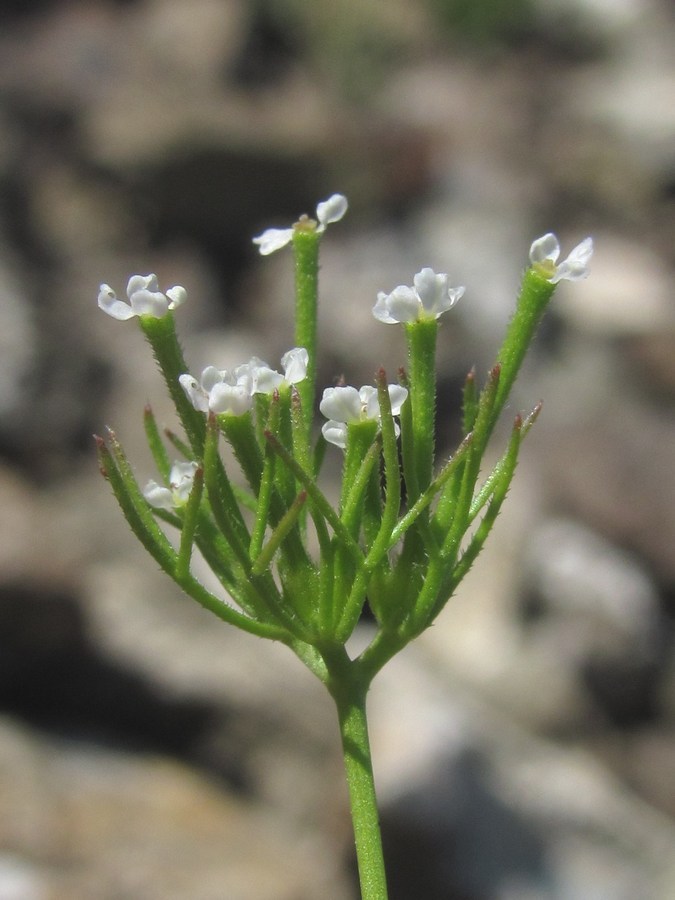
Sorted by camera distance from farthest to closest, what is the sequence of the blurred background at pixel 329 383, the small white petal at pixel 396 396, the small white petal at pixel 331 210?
the blurred background at pixel 329 383
the small white petal at pixel 331 210
the small white petal at pixel 396 396

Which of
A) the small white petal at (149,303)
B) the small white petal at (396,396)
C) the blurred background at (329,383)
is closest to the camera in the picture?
the small white petal at (396,396)

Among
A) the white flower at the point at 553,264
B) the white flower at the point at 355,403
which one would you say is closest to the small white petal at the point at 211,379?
the white flower at the point at 355,403

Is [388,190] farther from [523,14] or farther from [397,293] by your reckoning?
[397,293]

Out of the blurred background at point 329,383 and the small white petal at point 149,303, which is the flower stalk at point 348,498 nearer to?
the small white petal at point 149,303

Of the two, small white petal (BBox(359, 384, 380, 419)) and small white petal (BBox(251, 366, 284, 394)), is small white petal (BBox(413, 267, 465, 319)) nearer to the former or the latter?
small white petal (BBox(359, 384, 380, 419))

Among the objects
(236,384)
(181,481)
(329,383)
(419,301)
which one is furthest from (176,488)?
(329,383)

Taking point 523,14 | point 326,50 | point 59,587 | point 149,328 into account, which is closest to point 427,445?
point 149,328

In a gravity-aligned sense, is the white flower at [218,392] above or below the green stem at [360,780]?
above

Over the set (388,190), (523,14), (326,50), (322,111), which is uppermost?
(523,14)
